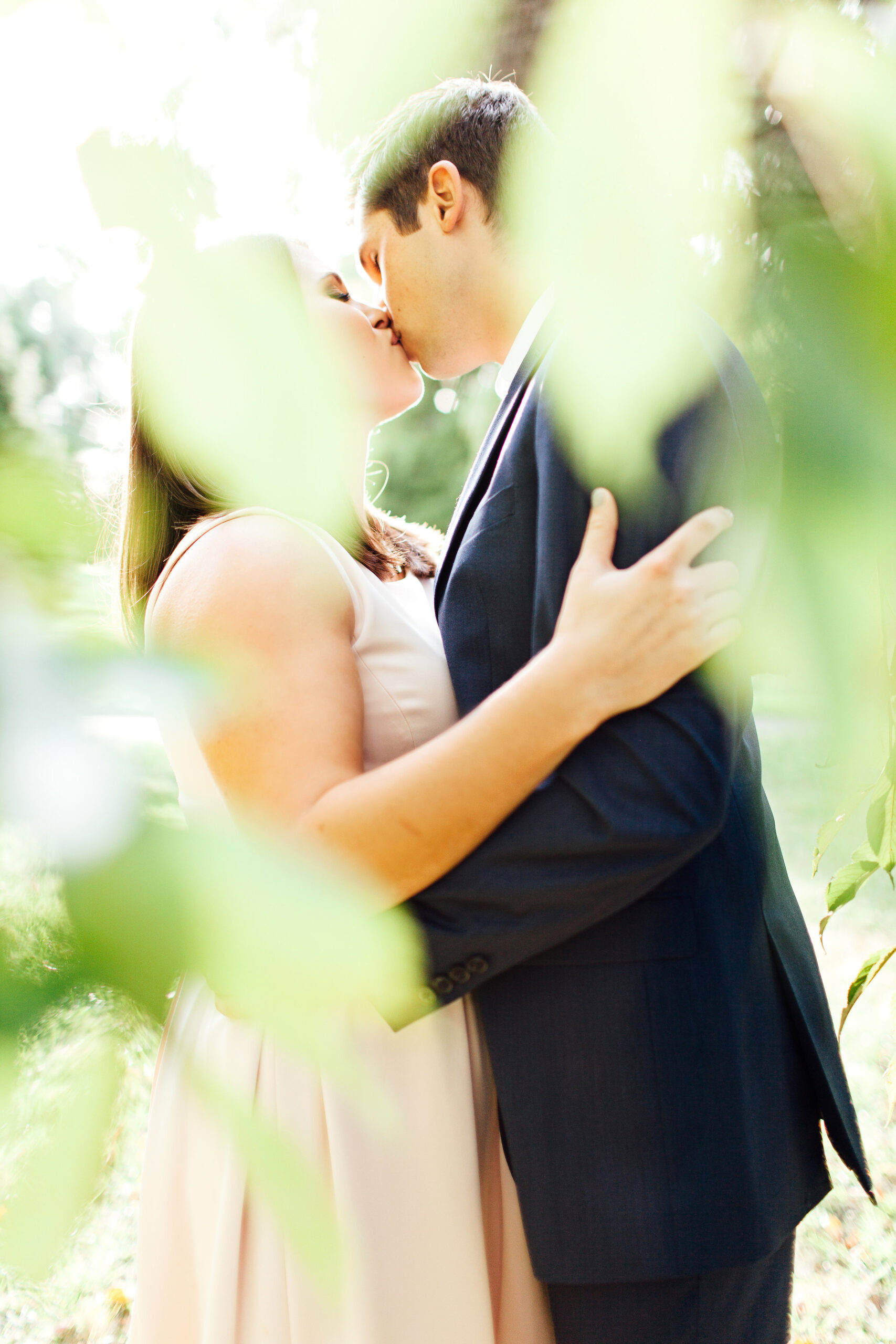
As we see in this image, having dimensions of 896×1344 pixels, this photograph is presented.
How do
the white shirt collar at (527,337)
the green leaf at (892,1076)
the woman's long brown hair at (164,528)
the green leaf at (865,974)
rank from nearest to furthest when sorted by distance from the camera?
the woman's long brown hair at (164,528) < the green leaf at (892,1076) < the green leaf at (865,974) < the white shirt collar at (527,337)

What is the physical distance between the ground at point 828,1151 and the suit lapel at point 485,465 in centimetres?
52

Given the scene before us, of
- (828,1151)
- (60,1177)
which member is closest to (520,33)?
(60,1177)

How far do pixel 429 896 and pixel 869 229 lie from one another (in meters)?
0.86

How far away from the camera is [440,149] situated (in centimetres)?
169

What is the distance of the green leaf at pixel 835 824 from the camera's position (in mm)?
1120

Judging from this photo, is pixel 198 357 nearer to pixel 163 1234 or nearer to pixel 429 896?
pixel 429 896

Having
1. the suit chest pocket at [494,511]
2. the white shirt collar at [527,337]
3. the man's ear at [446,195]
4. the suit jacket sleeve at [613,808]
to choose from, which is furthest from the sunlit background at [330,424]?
the man's ear at [446,195]

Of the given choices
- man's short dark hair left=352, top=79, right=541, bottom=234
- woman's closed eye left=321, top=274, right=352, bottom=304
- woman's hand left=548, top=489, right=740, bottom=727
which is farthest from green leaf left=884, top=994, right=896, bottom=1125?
man's short dark hair left=352, top=79, right=541, bottom=234

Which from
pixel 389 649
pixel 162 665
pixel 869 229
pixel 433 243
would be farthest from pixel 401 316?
pixel 162 665

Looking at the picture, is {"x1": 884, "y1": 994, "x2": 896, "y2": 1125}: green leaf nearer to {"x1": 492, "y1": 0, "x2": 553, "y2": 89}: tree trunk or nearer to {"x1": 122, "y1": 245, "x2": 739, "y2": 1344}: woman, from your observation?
{"x1": 122, "y1": 245, "x2": 739, "y2": 1344}: woman

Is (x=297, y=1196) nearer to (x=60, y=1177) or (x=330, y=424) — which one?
(x=60, y=1177)

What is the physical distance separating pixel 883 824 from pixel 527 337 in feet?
2.89

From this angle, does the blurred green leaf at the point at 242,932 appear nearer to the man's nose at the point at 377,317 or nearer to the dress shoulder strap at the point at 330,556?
the dress shoulder strap at the point at 330,556

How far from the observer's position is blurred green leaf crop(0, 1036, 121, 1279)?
31 centimetres
